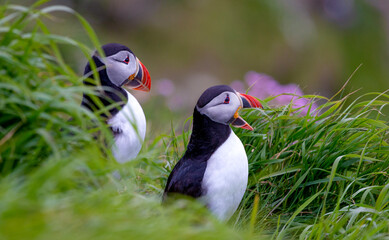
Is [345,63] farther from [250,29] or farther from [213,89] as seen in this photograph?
[213,89]

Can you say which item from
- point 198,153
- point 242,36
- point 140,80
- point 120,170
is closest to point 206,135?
point 198,153

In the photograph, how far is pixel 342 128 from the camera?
379 cm

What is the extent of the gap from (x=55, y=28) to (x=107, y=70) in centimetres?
550

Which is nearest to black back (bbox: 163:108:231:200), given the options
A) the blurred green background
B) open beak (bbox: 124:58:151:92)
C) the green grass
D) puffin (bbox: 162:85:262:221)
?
puffin (bbox: 162:85:262:221)

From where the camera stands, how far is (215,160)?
136 inches

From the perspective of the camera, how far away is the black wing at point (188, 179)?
3.43m

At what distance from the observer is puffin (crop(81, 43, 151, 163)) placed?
3.72 metres

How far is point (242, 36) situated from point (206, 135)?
6.93 m

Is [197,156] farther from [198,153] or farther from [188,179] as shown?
[188,179]

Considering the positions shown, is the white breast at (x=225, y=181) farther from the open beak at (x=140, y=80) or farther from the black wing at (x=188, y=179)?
the open beak at (x=140, y=80)

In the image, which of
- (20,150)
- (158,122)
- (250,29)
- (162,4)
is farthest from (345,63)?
(20,150)

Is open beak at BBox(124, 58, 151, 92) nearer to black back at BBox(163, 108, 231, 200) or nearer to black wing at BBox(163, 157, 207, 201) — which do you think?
black back at BBox(163, 108, 231, 200)

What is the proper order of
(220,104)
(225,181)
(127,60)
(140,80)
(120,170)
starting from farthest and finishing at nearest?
(140,80)
(127,60)
(220,104)
(225,181)
(120,170)

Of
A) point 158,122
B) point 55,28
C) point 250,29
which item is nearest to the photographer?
point 158,122
